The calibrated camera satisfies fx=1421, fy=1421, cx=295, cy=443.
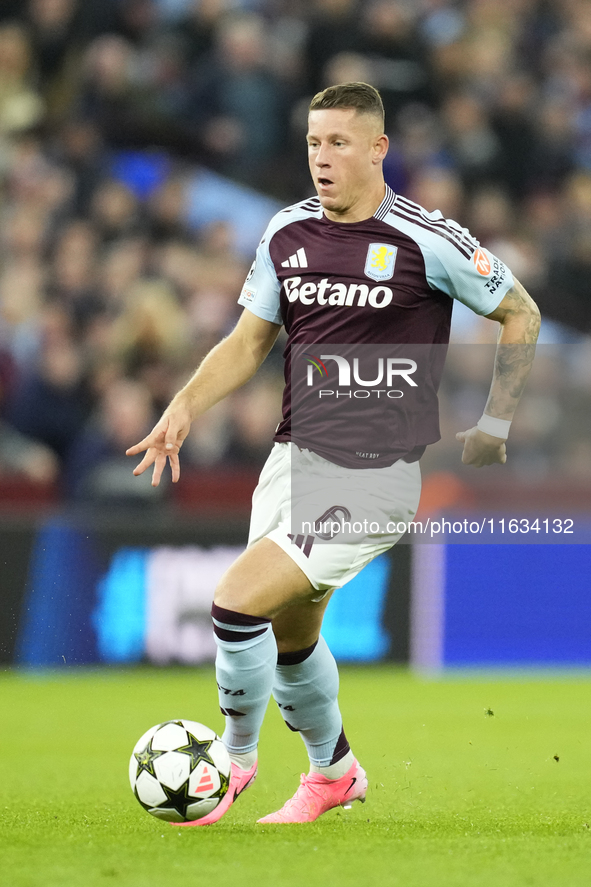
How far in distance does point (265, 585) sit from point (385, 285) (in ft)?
3.28

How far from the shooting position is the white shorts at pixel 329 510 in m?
4.21

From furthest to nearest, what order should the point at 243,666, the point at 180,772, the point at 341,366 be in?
the point at 341,366 → the point at 243,666 → the point at 180,772

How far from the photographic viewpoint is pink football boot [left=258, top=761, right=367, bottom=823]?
14.7 ft

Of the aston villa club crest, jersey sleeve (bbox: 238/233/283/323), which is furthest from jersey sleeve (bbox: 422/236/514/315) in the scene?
jersey sleeve (bbox: 238/233/283/323)

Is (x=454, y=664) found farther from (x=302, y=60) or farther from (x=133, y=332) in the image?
(x=302, y=60)

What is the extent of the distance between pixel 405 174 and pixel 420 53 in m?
1.57

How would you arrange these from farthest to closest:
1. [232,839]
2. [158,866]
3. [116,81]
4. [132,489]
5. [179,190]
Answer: [116,81]
[179,190]
[132,489]
[232,839]
[158,866]

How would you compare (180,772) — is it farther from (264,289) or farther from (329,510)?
(264,289)

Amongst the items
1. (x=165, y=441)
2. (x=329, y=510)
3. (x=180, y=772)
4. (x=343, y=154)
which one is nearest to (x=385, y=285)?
(x=343, y=154)

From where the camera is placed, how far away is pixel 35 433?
9.14m

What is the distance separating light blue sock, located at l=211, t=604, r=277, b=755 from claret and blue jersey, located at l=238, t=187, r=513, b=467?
0.60 m

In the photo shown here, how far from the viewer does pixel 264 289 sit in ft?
15.1

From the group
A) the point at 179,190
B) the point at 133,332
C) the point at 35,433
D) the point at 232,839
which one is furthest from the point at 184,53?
the point at 232,839

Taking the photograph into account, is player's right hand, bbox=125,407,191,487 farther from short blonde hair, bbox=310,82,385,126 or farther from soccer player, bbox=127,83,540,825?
short blonde hair, bbox=310,82,385,126
